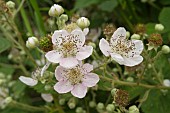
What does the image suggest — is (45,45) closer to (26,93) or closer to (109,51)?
(109,51)

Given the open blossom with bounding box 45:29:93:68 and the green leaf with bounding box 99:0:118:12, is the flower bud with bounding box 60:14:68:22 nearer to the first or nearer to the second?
the open blossom with bounding box 45:29:93:68

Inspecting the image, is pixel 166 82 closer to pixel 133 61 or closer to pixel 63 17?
pixel 133 61

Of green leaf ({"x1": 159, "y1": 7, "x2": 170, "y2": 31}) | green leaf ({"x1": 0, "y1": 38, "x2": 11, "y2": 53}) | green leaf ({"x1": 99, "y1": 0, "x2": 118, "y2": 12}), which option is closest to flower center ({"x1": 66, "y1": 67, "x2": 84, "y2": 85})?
green leaf ({"x1": 0, "y1": 38, "x2": 11, "y2": 53})

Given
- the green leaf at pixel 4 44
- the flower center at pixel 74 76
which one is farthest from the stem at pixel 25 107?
the flower center at pixel 74 76

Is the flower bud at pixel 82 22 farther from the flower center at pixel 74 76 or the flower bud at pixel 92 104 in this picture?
the flower bud at pixel 92 104

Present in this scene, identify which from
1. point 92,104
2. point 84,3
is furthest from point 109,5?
point 92,104

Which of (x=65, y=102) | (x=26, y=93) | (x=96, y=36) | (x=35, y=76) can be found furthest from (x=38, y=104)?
(x=35, y=76)
